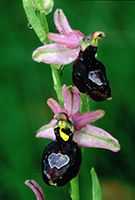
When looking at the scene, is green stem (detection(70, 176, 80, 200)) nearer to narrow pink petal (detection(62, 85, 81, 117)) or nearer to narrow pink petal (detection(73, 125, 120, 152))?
narrow pink petal (detection(73, 125, 120, 152))

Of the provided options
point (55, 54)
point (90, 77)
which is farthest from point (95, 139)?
point (55, 54)

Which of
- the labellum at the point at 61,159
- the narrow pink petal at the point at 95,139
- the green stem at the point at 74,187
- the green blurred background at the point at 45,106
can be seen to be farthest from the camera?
the green blurred background at the point at 45,106

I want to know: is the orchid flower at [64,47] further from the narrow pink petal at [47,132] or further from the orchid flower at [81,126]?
the narrow pink petal at [47,132]

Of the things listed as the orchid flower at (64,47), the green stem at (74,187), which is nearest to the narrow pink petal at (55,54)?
the orchid flower at (64,47)

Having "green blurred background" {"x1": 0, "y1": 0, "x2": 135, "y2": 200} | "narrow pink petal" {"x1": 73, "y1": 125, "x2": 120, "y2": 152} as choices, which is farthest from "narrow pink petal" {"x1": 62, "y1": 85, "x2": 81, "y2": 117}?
"green blurred background" {"x1": 0, "y1": 0, "x2": 135, "y2": 200}

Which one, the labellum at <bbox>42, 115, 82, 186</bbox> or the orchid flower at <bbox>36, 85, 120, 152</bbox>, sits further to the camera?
the orchid flower at <bbox>36, 85, 120, 152</bbox>

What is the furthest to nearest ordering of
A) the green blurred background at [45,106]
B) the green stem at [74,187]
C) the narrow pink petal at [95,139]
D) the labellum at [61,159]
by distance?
the green blurred background at [45,106] < the green stem at [74,187] < the narrow pink petal at [95,139] < the labellum at [61,159]
